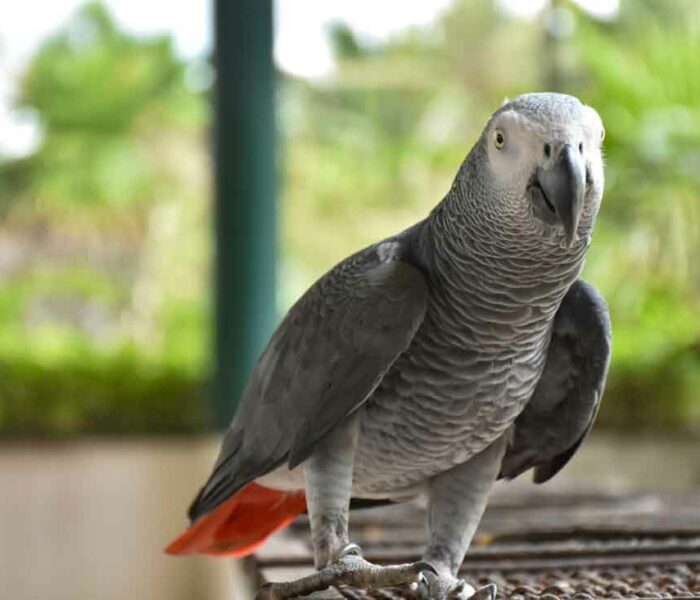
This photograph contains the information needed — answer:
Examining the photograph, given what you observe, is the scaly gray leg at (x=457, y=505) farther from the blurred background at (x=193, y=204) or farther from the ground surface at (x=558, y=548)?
the blurred background at (x=193, y=204)

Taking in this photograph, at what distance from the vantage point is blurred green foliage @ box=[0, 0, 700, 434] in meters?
3.45

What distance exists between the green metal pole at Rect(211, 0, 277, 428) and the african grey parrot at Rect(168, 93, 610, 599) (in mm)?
2067

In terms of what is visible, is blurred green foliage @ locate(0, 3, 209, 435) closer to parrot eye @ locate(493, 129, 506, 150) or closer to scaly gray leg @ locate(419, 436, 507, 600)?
scaly gray leg @ locate(419, 436, 507, 600)

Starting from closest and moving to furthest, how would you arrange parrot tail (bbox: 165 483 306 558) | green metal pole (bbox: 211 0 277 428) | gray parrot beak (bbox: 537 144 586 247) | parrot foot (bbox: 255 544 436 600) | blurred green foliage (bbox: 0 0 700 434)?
gray parrot beak (bbox: 537 144 586 247) → parrot foot (bbox: 255 544 436 600) → parrot tail (bbox: 165 483 306 558) → green metal pole (bbox: 211 0 277 428) → blurred green foliage (bbox: 0 0 700 434)

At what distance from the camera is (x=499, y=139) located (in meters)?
0.96

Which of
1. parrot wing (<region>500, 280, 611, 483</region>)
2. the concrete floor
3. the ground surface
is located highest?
parrot wing (<region>500, 280, 611, 483</region>)

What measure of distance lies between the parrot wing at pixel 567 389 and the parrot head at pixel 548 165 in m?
0.21

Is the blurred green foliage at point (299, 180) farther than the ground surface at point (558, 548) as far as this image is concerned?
Yes

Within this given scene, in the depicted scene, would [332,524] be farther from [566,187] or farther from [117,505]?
[117,505]

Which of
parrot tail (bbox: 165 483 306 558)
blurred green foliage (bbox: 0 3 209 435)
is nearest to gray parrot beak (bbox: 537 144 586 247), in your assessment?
parrot tail (bbox: 165 483 306 558)

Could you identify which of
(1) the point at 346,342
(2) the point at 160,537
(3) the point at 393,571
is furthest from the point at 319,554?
(2) the point at 160,537

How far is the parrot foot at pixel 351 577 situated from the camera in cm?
101

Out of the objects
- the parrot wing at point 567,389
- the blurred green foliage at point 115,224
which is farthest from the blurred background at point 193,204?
the parrot wing at point 567,389

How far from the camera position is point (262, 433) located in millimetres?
1177
